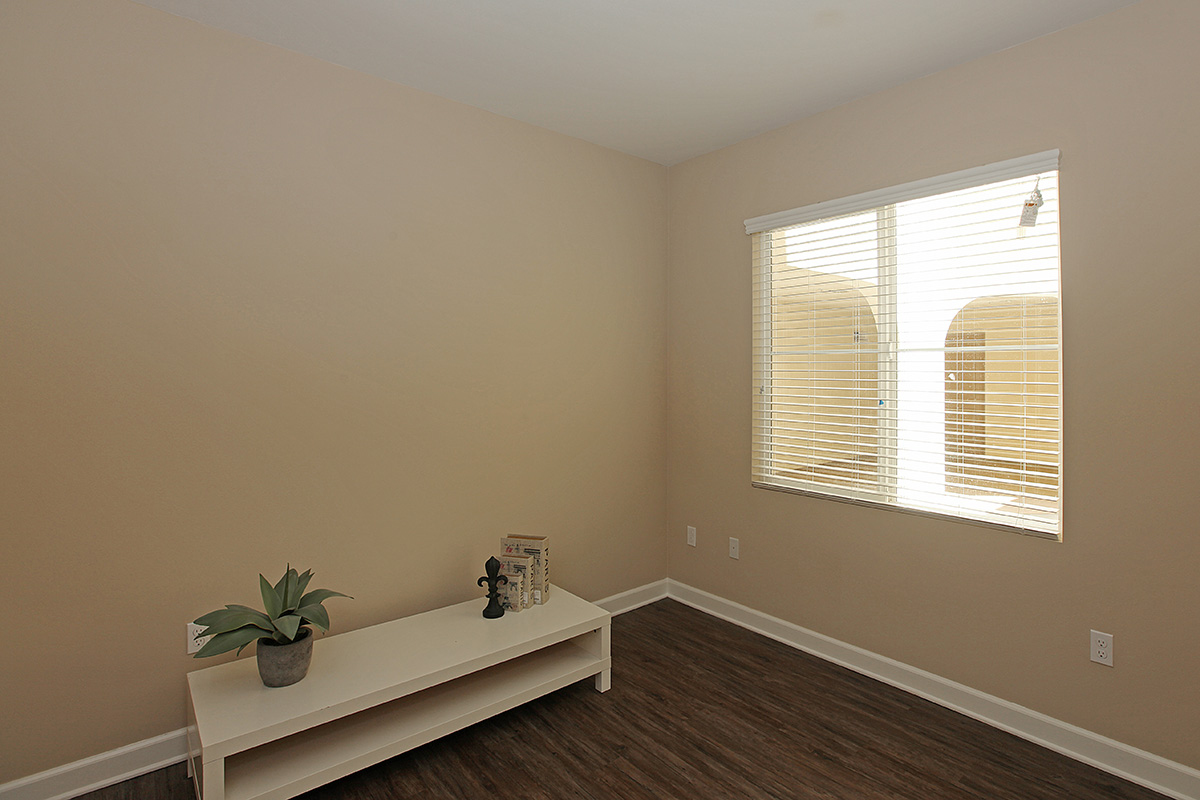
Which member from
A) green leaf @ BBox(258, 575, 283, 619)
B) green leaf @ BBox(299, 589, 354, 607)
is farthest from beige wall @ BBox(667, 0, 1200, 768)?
green leaf @ BBox(258, 575, 283, 619)

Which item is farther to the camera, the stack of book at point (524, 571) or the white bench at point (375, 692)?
the stack of book at point (524, 571)

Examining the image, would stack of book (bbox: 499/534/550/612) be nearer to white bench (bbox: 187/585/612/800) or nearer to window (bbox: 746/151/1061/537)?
white bench (bbox: 187/585/612/800)

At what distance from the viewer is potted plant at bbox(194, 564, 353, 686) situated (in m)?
1.88

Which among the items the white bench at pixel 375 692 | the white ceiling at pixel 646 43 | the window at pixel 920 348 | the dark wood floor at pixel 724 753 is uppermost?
the white ceiling at pixel 646 43

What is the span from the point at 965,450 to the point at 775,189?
156 centimetres

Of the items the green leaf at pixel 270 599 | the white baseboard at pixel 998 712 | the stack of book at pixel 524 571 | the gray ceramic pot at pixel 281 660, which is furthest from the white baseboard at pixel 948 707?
the stack of book at pixel 524 571

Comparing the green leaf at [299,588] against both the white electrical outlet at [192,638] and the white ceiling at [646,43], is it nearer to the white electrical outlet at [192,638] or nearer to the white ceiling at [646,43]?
the white electrical outlet at [192,638]

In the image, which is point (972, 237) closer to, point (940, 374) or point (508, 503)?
point (940, 374)

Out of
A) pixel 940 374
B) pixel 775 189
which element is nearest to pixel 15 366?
pixel 775 189

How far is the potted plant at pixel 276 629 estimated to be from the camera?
1875mm

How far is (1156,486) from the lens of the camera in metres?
2.01

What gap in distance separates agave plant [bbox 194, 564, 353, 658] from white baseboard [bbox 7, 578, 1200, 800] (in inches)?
21.3

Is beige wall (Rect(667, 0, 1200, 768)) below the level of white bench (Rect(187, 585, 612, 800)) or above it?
above

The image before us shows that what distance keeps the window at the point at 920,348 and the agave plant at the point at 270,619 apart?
2229 millimetres
